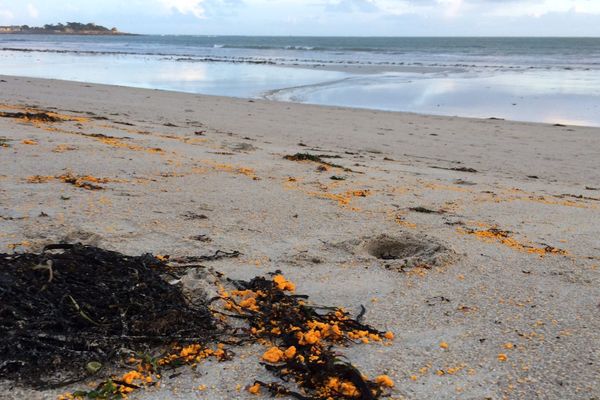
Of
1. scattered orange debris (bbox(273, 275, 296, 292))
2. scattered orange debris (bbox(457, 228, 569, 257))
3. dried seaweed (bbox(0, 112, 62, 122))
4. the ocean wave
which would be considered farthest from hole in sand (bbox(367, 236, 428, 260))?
the ocean wave

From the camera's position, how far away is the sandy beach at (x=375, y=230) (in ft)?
7.37

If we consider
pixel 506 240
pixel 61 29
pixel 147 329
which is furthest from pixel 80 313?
pixel 61 29

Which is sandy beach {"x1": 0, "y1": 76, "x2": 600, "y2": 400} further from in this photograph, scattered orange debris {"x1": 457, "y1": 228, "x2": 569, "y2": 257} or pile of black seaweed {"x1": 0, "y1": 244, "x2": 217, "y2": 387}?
pile of black seaweed {"x1": 0, "y1": 244, "x2": 217, "y2": 387}

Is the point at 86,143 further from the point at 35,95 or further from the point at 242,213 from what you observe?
the point at 35,95

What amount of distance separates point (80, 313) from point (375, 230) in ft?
7.41

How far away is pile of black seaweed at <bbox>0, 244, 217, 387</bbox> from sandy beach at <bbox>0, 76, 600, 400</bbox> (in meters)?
0.17

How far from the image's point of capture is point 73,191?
430 centimetres

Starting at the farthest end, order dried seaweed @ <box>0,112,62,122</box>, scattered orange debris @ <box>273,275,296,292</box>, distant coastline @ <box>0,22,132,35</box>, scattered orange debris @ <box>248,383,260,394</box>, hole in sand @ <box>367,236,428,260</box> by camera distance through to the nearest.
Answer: distant coastline @ <box>0,22,132,35</box> < dried seaweed @ <box>0,112,62,122</box> < hole in sand @ <box>367,236,428,260</box> < scattered orange debris @ <box>273,275,296,292</box> < scattered orange debris @ <box>248,383,260,394</box>

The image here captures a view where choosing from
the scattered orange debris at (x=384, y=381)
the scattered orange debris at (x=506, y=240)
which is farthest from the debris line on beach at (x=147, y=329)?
the scattered orange debris at (x=506, y=240)

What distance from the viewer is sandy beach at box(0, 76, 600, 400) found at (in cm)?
225

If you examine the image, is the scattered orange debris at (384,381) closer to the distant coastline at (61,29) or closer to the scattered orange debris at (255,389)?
the scattered orange debris at (255,389)

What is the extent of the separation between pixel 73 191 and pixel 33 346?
2.43 metres

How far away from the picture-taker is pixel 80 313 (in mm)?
2277

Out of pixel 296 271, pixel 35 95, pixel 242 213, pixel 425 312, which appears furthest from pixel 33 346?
pixel 35 95
